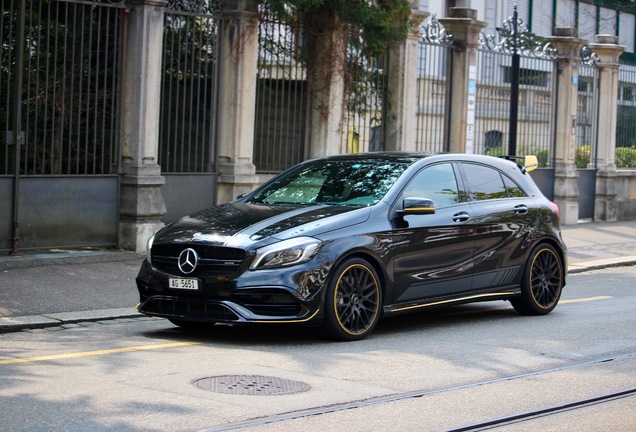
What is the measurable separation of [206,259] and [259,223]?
21.5 inches

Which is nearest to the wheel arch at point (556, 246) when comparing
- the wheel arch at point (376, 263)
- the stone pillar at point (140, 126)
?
the wheel arch at point (376, 263)

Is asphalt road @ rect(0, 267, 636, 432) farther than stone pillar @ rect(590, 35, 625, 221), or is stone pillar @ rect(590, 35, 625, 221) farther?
stone pillar @ rect(590, 35, 625, 221)

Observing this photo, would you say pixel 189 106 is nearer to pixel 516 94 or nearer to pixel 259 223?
pixel 259 223

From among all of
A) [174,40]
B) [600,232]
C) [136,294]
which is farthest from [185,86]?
[600,232]

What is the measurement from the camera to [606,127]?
25.1m

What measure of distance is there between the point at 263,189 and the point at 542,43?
1438cm

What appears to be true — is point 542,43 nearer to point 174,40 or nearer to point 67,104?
point 174,40

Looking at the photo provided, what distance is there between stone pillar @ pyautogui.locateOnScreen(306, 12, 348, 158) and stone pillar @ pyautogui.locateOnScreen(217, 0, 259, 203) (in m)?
1.33

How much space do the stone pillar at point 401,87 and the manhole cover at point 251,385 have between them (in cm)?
1200

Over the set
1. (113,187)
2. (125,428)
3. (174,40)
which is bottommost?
(125,428)

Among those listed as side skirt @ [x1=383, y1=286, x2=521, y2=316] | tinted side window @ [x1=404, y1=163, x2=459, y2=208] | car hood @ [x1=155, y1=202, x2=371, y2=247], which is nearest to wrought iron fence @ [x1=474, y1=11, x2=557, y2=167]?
side skirt @ [x1=383, y1=286, x2=521, y2=316]

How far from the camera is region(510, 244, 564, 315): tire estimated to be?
11.5m

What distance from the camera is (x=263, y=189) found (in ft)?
36.3

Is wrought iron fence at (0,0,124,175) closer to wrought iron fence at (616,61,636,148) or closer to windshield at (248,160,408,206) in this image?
windshield at (248,160,408,206)
